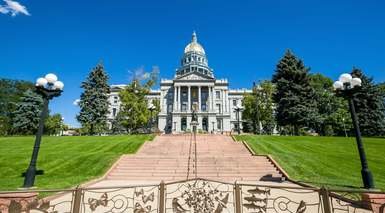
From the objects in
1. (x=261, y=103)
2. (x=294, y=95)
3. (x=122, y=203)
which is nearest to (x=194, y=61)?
(x=261, y=103)

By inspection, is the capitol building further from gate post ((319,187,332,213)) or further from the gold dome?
gate post ((319,187,332,213))

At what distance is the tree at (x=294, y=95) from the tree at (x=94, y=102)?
26074 millimetres

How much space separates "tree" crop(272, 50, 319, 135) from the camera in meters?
29.2

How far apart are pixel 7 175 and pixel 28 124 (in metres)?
30.7

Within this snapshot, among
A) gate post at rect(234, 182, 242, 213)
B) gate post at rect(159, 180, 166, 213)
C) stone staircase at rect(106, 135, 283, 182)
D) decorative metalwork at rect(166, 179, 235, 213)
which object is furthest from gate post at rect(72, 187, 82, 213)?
stone staircase at rect(106, 135, 283, 182)

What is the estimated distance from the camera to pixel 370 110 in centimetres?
3109

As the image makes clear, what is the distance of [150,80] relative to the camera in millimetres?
39094

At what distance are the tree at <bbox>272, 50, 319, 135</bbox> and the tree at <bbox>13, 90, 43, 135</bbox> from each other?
122 ft

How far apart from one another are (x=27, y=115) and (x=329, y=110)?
50260 mm

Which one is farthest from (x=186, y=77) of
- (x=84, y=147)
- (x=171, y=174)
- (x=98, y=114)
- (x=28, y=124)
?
(x=171, y=174)

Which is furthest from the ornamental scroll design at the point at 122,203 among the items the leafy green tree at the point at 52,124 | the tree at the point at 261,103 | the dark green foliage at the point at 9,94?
the dark green foliage at the point at 9,94

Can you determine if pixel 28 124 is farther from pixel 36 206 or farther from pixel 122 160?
pixel 36 206

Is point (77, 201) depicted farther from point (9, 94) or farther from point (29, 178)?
point (9, 94)

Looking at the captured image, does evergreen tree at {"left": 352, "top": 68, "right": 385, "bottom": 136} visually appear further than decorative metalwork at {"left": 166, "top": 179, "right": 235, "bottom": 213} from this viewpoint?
Yes
